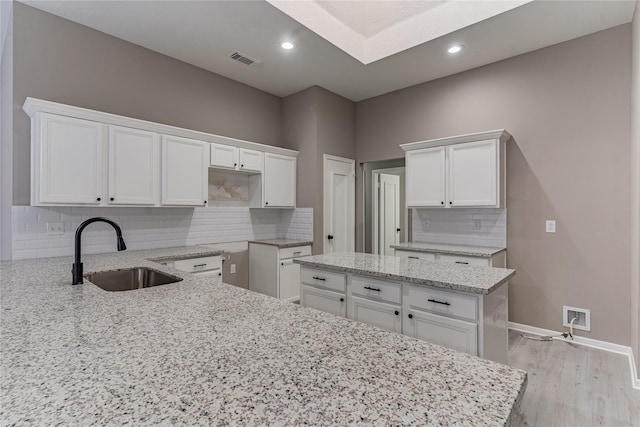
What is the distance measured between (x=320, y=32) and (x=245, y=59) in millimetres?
1040

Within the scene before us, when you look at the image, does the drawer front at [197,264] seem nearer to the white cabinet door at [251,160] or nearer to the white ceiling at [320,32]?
the white cabinet door at [251,160]

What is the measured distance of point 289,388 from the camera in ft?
2.20

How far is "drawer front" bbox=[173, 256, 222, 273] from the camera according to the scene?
10.3 ft

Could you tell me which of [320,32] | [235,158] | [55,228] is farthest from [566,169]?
[55,228]

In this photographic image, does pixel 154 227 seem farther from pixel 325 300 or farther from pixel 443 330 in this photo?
pixel 443 330

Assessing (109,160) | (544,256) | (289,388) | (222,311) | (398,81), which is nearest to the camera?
(289,388)

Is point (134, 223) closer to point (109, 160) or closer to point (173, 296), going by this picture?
point (109, 160)

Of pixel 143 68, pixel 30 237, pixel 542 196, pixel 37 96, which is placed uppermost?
pixel 143 68

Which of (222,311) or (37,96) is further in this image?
(37,96)

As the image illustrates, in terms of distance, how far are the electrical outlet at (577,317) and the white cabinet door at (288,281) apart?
309cm

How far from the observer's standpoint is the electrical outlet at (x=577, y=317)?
10.2ft

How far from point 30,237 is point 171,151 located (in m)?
1.45

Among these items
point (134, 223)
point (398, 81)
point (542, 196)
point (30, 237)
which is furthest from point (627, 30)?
point (30, 237)

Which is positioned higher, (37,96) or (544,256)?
(37,96)
